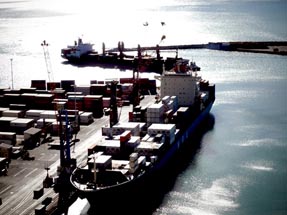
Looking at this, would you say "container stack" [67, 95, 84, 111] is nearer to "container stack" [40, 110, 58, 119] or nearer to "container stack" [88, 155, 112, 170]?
"container stack" [40, 110, 58, 119]

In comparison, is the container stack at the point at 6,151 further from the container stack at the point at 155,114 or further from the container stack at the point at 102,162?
the container stack at the point at 155,114

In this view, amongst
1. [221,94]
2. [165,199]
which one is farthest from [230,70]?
[165,199]

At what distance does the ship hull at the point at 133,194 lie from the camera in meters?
30.8

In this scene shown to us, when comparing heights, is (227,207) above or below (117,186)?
below

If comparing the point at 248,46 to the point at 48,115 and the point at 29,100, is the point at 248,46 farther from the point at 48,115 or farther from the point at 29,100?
the point at 48,115

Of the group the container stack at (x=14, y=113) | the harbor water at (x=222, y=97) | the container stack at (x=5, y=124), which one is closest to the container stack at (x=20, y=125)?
the container stack at (x=5, y=124)

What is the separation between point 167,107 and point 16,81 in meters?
37.1

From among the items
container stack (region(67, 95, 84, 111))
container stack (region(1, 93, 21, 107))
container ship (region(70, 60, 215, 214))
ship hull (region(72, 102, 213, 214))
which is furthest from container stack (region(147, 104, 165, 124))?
container stack (region(1, 93, 21, 107))

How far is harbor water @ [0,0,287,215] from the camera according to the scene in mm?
34906

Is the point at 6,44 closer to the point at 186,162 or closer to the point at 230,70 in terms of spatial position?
the point at 230,70

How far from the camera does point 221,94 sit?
6694cm

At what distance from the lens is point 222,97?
215 feet

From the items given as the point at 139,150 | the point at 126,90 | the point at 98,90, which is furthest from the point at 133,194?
the point at 126,90

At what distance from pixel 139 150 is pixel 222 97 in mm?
31356
